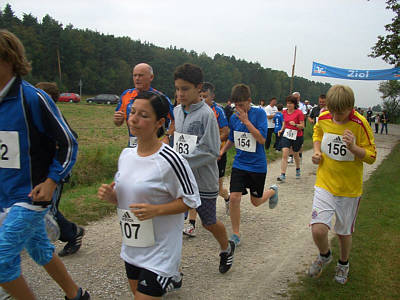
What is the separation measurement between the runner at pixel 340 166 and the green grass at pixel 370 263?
1.33 feet

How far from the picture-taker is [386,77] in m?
23.9

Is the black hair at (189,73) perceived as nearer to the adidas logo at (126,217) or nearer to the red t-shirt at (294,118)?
the adidas logo at (126,217)

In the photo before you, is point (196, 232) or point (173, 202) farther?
point (196, 232)

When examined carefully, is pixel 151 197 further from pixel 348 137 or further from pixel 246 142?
pixel 246 142

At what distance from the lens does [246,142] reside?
470cm

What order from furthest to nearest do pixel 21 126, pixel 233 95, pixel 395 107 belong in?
pixel 395 107 < pixel 233 95 < pixel 21 126

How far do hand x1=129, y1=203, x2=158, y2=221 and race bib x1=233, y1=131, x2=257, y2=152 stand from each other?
2.74m

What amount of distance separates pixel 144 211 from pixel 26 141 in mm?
A: 1023

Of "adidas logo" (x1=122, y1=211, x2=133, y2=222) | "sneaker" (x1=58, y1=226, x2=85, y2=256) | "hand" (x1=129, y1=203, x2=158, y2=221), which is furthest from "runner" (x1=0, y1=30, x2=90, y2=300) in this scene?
"sneaker" (x1=58, y1=226, x2=85, y2=256)

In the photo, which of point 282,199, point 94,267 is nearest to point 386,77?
point 282,199

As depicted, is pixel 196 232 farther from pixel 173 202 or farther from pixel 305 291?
pixel 173 202

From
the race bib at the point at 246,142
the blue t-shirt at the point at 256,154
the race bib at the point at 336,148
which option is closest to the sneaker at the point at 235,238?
the blue t-shirt at the point at 256,154

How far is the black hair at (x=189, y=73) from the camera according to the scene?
334 cm

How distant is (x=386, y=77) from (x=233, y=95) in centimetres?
2342
